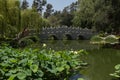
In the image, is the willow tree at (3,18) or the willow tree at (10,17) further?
the willow tree at (10,17)

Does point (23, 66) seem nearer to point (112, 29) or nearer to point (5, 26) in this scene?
point (5, 26)

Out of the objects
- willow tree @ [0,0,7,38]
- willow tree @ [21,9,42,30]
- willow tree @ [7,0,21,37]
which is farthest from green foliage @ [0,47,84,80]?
willow tree @ [21,9,42,30]

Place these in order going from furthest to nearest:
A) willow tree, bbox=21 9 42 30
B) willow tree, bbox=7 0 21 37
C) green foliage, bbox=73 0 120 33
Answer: green foliage, bbox=73 0 120 33 < willow tree, bbox=21 9 42 30 < willow tree, bbox=7 0 21 37

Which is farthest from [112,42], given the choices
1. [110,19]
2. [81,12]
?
[81,12]

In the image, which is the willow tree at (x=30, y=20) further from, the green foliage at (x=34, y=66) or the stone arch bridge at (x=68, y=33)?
the green foliage at (x=34, y=66)

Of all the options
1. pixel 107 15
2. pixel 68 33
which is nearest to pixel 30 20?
pixel 107 15

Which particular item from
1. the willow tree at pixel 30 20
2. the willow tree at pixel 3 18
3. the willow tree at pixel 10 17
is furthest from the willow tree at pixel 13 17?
the willow tree at pixel 30 20

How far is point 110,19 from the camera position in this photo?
3703cm

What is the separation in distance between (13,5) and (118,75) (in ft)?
71.3

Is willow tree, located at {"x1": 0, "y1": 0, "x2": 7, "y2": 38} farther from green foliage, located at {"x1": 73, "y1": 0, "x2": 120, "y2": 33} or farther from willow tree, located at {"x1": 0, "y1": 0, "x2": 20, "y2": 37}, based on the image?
green foliage, located at {"x1": 73, "y1": 0, "x2": 120, "y2": 33}

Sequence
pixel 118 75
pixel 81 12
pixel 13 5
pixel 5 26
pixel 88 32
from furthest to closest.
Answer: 1. pixel 81 12
2. pixel 88 32
3. pixel 13 5
4. pixel 5 26
5. pixel 118 75

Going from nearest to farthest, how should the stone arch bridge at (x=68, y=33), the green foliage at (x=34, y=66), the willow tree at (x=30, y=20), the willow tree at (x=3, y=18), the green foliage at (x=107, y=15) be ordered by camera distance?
the green foliage at (x=34, y=66) < the willow tree at (x=3, y=18) < the willow tree at (x=30, y=20) < the green foliage at (x=107, y=15) < the stone arch bridge at (x=68, y=33)

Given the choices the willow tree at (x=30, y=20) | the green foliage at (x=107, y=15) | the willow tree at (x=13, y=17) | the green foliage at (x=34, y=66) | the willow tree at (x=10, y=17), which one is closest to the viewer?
the green foliage at (x=34, y=66)

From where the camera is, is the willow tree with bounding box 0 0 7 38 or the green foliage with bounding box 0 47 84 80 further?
the willow tree with bounding box 0 0 7 38
